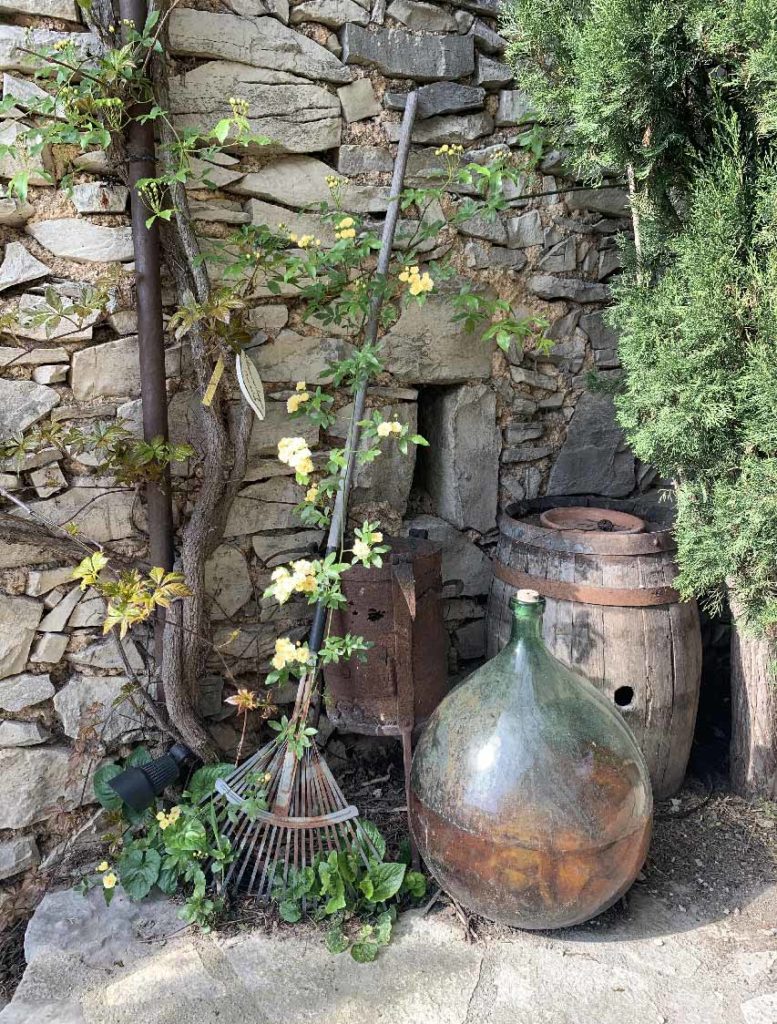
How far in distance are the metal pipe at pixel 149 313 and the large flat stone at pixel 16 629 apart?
360 millimetres

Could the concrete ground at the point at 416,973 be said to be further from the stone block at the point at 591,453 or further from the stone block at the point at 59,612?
the stone block at the point at 591,453

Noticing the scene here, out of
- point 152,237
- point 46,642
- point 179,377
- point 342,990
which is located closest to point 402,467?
point 179,377

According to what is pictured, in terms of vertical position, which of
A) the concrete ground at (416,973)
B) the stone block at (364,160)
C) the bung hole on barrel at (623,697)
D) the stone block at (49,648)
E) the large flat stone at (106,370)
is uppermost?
the stone block at (364,160)

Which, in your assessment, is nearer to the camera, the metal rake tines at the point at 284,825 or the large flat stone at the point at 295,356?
the metal rake tines at the point at 284,825

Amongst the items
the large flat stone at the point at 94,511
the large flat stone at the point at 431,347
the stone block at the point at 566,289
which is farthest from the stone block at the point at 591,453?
the large flat stone at the point at 94,511

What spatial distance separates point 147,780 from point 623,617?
1.40 m

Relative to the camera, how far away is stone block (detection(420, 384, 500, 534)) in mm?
2678

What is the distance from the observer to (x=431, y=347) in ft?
8.46

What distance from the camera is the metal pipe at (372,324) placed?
2.21 meters

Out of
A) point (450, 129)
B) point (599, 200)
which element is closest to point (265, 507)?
point (450, 129)

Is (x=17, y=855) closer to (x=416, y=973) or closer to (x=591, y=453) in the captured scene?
A: (x=416, y=973)

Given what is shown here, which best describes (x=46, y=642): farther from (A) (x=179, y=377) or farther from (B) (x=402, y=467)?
(B) (x=402, y=467)

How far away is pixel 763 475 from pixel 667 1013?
1267 mm

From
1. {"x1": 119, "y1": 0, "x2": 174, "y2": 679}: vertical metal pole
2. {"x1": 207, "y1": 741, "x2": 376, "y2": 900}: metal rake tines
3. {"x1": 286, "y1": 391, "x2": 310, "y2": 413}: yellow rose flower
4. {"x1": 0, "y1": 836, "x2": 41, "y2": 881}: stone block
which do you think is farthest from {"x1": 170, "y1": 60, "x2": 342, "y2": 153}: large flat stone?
{"x1": 0, "y1": 836, "x2": 41, "y2": 881}: stone block
